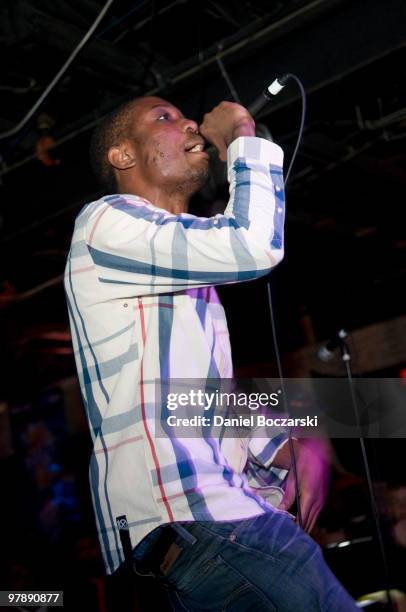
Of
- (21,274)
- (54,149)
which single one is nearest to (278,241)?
(54,149)

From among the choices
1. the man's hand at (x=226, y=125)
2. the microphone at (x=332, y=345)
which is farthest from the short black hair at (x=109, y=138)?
the microphone at (x=332, y=345)

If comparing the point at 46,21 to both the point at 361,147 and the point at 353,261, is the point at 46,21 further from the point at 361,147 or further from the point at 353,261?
the point at 353,261

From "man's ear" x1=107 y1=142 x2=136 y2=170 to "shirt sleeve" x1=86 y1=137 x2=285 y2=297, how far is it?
0.33 metres

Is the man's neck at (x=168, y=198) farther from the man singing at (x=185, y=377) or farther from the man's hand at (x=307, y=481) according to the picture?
the man's hand at (x=307, y=481)

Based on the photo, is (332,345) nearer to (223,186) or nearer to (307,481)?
(223,186)

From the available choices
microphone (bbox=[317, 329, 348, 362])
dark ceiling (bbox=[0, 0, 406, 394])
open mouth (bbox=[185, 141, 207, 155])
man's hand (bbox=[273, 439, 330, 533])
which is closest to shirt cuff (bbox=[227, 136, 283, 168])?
open mouth (bbox=[185, 141, 207, 155])

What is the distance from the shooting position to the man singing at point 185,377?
1.11 m

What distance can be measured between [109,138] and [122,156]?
0.11 m

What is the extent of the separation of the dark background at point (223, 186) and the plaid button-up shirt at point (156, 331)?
0.73 meters

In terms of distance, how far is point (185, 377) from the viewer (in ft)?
4.14

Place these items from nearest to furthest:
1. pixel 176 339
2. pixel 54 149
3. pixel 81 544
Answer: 1. pixel 176 339
2. pixel 54 149
3. pixel 81 544

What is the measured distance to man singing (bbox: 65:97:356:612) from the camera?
111cm

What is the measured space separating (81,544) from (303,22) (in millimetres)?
6100

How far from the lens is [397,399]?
237 cm
